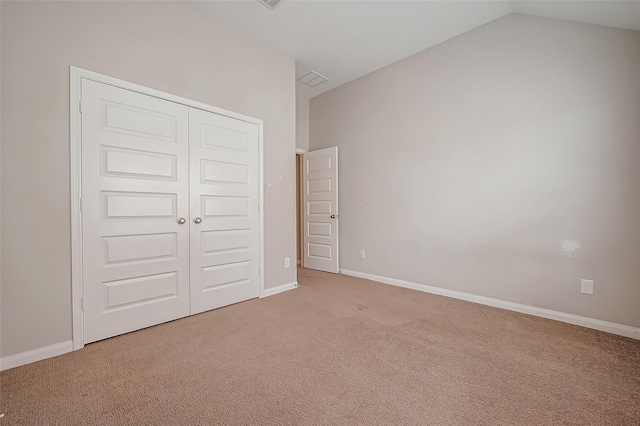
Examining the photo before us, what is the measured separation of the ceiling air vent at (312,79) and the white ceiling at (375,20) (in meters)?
0.42

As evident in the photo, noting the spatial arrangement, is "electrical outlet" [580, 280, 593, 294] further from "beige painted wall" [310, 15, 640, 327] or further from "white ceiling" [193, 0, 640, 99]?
"white ceiling" [193, 0, 640, 99]

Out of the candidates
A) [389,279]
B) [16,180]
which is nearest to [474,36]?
[389,279]

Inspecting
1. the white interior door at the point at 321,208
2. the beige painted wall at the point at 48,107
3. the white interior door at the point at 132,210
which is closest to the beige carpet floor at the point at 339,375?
the white interior door at the point at 132,210

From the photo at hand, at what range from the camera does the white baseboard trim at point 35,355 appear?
1787 mm

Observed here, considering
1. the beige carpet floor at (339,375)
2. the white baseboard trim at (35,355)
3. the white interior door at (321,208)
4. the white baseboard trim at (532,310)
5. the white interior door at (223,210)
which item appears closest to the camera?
the beige carpet floor at (339,375)

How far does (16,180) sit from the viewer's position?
183 centimetres

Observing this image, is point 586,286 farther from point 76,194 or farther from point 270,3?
point 76,194

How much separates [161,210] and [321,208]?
8.72 ft

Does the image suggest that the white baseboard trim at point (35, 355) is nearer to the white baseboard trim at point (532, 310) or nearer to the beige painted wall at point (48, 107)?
the beige painted wall at point (48, 107)

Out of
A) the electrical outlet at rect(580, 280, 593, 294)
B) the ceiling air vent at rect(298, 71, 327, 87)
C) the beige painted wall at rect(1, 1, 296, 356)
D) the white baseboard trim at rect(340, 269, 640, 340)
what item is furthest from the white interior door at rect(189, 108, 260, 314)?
the electrical outlet at rect(580, 280, 593, 294)

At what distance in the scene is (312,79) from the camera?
14.0 ft

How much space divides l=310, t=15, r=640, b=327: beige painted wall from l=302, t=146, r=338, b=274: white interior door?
0.54m

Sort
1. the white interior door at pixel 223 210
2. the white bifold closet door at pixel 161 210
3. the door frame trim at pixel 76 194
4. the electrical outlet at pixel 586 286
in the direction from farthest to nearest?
the white interior door at pixel 223 210 → the electrical outlet at pixel 586 286 → the white bifold closet door at pixel 161 210 → the door frame trim at pixel 76 194

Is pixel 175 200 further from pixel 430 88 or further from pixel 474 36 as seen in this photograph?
pixel 474 36
